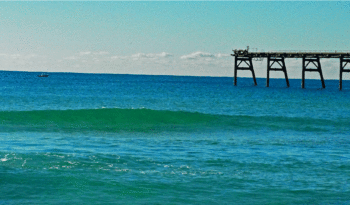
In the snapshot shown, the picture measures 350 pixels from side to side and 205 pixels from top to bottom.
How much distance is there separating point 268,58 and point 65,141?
4973 centimetres

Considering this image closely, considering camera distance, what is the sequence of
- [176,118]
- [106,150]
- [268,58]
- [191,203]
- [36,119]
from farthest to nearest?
[268,58]
[176,118]
[36,119]
[106,150]
[191,203]

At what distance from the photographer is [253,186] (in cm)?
1159

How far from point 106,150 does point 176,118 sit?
1482 centimetres

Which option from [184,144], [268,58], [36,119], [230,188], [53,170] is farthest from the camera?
[268,58]

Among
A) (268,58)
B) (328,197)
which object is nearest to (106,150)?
(328,197)

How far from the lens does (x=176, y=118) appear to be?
102 feet

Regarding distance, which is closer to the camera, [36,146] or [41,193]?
[41,193]

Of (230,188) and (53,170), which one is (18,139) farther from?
(230,188)

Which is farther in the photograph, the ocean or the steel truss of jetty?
the steel truss of jetty

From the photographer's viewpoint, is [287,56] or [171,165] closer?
[171,165]

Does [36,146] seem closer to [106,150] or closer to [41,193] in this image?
[106,150]

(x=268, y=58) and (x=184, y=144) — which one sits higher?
(x=268, y=58)

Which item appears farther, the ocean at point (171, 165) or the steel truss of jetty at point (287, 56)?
the steel truss of jetty at point (287, 56)

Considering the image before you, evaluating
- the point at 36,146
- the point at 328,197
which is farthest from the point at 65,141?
the point at 328,197
